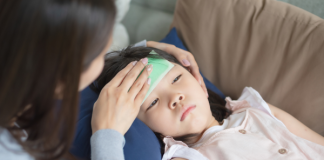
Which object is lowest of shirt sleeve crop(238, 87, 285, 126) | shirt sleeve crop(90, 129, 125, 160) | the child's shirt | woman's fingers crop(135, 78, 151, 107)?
the child's shirt

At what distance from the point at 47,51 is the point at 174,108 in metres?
0.57

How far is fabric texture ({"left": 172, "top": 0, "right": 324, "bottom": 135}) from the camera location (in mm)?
1058

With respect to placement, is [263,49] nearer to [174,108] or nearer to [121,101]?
[174,108]

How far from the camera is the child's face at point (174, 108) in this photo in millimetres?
954

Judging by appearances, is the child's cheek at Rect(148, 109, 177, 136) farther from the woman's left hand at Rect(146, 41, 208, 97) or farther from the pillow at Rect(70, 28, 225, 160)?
the woman's left hand at Rect(146, 41, 208, 97)

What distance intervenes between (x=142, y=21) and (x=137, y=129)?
1.23 m

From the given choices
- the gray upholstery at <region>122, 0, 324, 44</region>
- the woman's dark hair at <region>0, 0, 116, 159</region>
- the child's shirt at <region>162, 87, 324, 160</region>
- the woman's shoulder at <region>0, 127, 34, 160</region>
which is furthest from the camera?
the gray upholstery at <region>122, 0, 324, 44</region>

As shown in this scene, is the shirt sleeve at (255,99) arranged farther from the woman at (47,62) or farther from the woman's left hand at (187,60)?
the woman at (47,62)

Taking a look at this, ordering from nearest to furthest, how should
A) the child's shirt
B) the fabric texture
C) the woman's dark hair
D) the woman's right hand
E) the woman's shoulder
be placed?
the woman's dark hair, the woman's shoulder, the woman's right hand, the child's shirt, the fabric texture

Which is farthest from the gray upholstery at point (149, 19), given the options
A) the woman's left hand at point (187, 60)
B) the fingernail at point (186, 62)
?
the fingernail at point (186, 62)

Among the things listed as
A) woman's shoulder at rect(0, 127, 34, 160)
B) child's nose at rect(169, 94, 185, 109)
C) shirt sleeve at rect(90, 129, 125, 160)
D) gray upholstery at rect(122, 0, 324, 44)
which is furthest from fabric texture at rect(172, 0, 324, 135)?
woman's shoulder at rect(0, 127, 34, 160)

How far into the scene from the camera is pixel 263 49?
1.17 meters

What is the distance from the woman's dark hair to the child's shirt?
0.55 meters

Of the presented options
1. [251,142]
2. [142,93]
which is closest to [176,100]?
[142,93]
